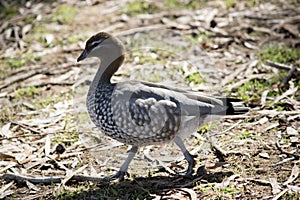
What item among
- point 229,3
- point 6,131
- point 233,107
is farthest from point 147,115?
point 229,3

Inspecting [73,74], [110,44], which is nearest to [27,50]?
[73,74]

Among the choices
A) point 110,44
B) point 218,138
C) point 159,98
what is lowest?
point 218,138

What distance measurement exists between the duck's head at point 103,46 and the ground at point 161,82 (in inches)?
36.9

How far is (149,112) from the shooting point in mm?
4820

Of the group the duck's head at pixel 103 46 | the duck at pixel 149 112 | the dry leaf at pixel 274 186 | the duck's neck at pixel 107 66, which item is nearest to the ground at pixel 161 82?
the dry leaf at pixel 274 186

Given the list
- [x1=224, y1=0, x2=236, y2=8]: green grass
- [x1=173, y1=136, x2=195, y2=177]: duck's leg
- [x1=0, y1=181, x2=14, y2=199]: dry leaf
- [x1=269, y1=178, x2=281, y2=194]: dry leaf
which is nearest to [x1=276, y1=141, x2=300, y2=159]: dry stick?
[x1=269, y1=178, x2=281, y2=194]: dry leaf

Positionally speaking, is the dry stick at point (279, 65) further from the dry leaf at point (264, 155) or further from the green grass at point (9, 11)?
the green grass at point (9, 11)

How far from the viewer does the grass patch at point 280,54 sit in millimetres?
6992

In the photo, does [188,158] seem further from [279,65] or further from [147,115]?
[279,65]

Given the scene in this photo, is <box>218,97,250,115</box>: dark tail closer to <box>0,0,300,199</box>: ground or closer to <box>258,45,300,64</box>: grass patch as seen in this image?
<box>0,0,300,199</box>: ground

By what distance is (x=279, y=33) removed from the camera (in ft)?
25.5

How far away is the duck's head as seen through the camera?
5.30 metres

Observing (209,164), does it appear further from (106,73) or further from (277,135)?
(106,73)

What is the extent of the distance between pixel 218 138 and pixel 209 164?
1.81ft
